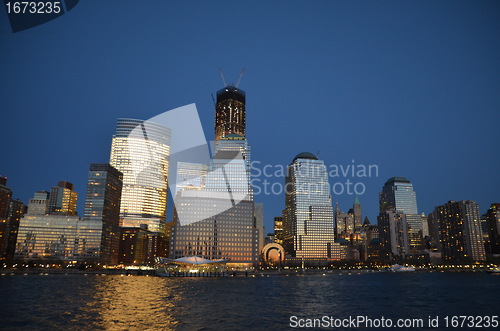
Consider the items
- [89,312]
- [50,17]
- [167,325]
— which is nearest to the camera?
[50,17]

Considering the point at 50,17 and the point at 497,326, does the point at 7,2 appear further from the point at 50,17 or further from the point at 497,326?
the point at 497,326

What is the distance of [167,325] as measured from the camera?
40.9 metres

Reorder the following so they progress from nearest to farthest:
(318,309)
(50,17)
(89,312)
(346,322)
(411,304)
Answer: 1. (50,17)
2. (346,322)
3. (89,312)
4. (318,309)
5. (411,304)

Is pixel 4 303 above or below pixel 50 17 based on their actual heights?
below

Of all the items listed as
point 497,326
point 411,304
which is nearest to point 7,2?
point 497,326

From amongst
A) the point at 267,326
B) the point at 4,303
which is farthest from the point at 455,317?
the point at 4,303

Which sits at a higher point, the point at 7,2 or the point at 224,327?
the point at 7,2

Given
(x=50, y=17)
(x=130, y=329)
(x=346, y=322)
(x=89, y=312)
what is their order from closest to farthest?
(x=50, y=17) < (x=130, y=329) < (x=346, y=322) < (x=89, y=312)

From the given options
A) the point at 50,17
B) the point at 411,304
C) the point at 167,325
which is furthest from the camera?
the point at 411,304

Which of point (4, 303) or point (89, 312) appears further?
point (4, 303)

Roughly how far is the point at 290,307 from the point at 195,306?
14.9m

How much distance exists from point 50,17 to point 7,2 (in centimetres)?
465

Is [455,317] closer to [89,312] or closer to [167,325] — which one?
[167,325]

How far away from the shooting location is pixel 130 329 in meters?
38.3
